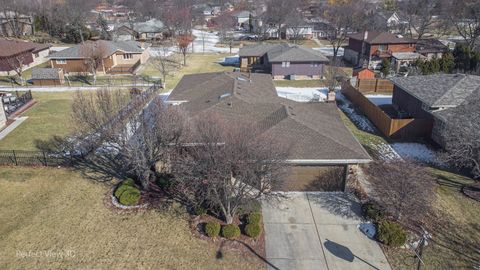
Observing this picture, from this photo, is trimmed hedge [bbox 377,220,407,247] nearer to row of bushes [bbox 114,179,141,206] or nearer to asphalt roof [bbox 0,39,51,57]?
row of bushes [bbox 114,179,141,206]

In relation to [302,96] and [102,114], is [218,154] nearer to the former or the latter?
[102,114]

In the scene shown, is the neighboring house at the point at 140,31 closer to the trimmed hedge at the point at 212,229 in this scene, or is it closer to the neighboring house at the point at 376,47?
the neighboring house at the point at 376,47

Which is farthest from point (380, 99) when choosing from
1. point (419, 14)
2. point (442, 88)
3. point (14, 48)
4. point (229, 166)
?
point (419, 14)

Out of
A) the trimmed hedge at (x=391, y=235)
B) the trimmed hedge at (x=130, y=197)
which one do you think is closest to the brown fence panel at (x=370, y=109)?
the trimmed hedge at (x=391, y=235)

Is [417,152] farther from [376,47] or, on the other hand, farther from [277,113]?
[376,47]

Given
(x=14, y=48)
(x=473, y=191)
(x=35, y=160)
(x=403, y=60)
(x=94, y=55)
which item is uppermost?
(x=14, y=48)

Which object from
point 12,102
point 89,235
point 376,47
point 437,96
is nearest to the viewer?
point 89,235

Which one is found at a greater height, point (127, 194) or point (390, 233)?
point (127, 194)

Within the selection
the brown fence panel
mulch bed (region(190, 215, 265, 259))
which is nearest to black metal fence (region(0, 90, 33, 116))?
mulch bed (region(190, 215, 265, 259))
